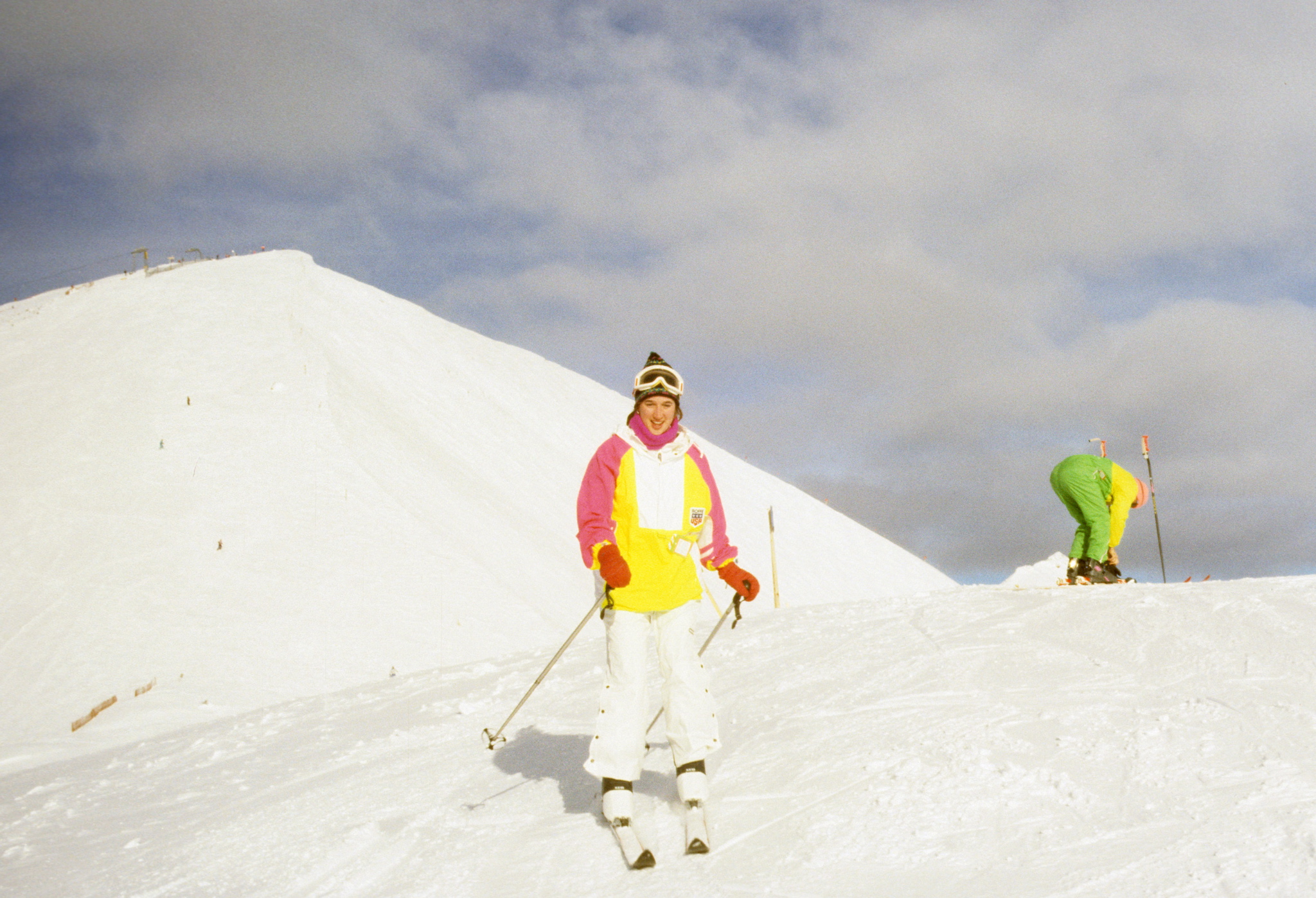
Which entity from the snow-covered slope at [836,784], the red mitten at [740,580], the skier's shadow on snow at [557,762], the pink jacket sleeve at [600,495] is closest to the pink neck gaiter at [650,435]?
the pink jacket sleeve at [600,495]

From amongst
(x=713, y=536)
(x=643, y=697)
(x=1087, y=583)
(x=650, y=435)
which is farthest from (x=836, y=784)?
(x=1087, y=583)

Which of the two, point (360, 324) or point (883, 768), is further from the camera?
point (360, 324)

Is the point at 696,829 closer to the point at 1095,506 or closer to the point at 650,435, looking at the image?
the point at 650,435

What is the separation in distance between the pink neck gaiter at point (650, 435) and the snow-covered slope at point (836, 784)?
1.82 m

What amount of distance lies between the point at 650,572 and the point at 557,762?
198 centimetres

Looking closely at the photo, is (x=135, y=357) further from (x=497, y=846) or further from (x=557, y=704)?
(x=497, y=846)

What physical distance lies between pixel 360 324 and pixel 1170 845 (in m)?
28.5

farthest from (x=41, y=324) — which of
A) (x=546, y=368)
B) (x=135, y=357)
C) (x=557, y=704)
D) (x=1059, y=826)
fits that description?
(x=1059, y=826)

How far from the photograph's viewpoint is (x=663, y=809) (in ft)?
15.1

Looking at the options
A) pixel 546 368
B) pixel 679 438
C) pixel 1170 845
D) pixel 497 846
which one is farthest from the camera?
pixel 546 368

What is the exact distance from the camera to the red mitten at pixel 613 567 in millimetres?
4270

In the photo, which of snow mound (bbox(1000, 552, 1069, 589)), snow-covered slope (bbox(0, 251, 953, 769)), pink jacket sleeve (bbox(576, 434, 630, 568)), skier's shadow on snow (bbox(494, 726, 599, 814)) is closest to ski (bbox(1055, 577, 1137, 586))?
skier's shadow on snow (bbox(494, 726, 599, 814))

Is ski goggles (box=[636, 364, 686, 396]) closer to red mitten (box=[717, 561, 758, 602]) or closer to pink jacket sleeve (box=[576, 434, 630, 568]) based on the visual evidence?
pink jacket sleeve (box=[576, 434, 630, 568])

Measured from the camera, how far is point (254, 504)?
17.7m
